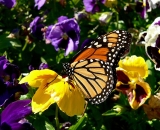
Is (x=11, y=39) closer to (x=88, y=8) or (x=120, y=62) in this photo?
(x=88, y=8)

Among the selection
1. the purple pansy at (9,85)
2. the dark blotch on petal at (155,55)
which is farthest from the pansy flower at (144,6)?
the purple pansy at (9,85)

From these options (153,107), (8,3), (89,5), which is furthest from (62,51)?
(153,107)

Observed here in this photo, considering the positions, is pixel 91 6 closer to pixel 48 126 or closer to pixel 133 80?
pixel 133 80

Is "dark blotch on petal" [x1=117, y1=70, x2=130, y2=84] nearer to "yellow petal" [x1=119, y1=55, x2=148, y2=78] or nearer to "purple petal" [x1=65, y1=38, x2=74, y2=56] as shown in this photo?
"yellow petal" [x1=119, y1=55, x2=148, y2=78]

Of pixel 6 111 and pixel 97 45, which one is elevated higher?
pixel 97 45

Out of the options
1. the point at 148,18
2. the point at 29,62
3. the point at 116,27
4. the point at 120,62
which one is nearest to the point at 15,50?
the point at 29,62
